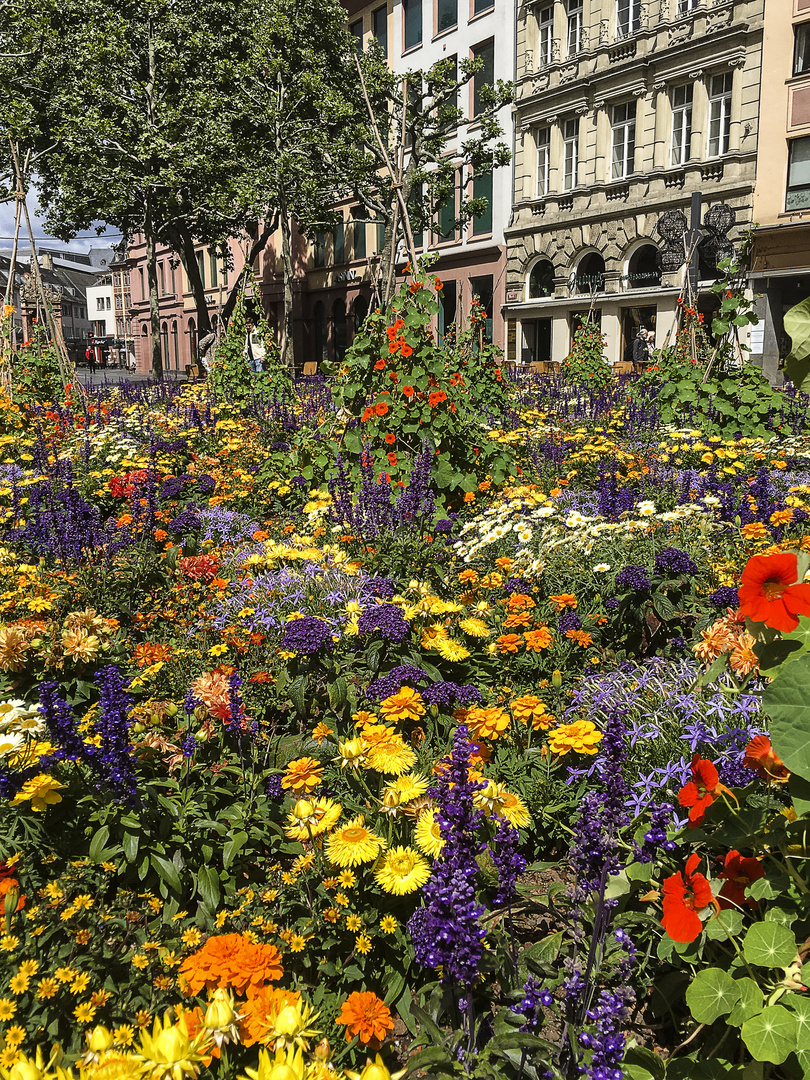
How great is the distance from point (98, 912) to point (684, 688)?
1.95 metres

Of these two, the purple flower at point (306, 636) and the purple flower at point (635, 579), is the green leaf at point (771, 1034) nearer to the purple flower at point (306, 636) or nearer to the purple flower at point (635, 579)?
the purple flower at point (306, 636)

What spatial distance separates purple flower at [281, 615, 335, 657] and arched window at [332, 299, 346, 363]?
31901mm

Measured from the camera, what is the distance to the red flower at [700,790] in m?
1.50

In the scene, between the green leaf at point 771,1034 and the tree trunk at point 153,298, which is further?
the tree trunk at point 153,298

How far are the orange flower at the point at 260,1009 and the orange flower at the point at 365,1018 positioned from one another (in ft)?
0.56

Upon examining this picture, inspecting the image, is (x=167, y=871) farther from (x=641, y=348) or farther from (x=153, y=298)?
(x=153, y=298)

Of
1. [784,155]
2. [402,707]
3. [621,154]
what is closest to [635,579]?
Result: [402,707]

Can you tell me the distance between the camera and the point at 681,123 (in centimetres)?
2020

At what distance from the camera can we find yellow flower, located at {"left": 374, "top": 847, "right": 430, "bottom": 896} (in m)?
1.76

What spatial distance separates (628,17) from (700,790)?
2538 cm

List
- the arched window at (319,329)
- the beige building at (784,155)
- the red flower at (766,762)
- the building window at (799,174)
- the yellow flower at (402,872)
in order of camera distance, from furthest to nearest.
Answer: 1. the arched window at (319,329)
2. the building window at (799,174)
3. the beige building at (784,155)
4. the yellow flower at (402,872)
5. the red flower at (766,762)

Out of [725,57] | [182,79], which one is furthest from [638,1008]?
[182,79]

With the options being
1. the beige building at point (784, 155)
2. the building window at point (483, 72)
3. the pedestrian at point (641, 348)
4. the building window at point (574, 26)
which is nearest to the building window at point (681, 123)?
the beige building at point (784, 155)

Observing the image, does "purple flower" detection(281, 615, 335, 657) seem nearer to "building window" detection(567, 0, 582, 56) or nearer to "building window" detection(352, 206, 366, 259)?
"building window" detection(567, 0, 582, 56)
